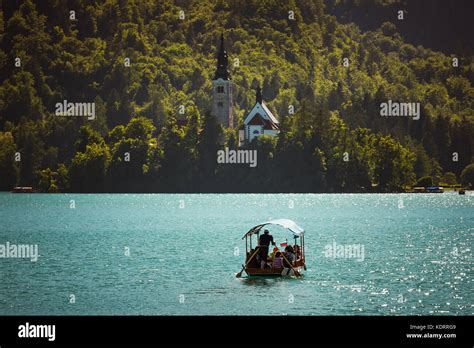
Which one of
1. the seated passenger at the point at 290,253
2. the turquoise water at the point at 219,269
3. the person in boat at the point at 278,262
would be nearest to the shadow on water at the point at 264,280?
the turquoise water at the point at 219,269

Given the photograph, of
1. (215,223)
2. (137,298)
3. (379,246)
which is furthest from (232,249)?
(215,223)

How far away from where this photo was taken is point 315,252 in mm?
92625

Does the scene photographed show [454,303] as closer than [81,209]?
Yes

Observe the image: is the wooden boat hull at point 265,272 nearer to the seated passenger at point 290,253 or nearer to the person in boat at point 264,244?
the person in boat at point 264,244

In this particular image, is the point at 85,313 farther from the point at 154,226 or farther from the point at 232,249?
the point at 154,226

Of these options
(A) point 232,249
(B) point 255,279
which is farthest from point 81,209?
(B) point 255,279

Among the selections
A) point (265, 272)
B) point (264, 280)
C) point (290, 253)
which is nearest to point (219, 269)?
point (290, 253)

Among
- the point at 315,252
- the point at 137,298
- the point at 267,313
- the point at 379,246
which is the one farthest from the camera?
the point at 379,246

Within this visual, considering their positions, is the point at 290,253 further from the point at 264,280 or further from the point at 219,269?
the point at 219,269

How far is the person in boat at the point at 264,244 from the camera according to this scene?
6695cm

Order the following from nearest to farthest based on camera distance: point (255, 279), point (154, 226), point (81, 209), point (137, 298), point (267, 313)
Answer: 1. point (267, 313)
2. point (137, 298)
3. point (255, 279)
4. point (154, 226)
5. point (81, 209)

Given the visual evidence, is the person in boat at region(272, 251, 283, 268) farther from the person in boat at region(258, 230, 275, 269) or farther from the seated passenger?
the seated passenger

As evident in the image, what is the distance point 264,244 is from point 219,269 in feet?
34.7

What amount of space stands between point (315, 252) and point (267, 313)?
1440 inches
